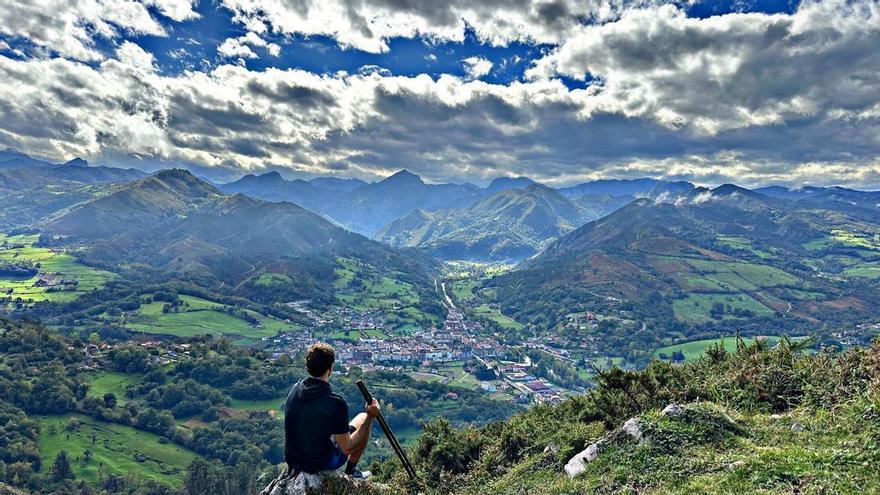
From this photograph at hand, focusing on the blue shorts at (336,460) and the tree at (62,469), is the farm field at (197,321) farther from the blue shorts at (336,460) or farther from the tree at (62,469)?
the blue shorts at (336,460)

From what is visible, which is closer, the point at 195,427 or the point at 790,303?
the point at 195,427

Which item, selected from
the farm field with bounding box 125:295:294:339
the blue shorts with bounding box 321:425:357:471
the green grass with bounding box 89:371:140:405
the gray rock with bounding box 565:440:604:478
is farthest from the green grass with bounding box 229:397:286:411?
the blue shorts with bounding box 321:425:357:471

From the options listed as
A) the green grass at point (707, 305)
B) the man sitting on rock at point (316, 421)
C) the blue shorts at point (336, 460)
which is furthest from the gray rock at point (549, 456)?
the green grass at point (707, 305)

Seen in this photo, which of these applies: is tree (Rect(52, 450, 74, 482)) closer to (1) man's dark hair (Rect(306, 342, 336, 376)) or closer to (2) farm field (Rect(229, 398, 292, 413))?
(2) farm field (Rect(229, 398, 292, 413))

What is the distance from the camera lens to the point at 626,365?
450ft

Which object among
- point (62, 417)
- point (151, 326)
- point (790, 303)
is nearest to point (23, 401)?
point (62, 417)

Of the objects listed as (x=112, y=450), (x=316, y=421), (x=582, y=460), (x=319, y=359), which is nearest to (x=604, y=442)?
(x=582, y=460)

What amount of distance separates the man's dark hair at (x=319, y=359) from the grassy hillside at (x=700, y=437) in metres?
5.34

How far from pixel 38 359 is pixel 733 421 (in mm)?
140055

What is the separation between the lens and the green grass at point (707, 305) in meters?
178

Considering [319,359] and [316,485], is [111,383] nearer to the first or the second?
[316,485]

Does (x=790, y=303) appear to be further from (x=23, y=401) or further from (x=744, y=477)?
(x=23, y=401)

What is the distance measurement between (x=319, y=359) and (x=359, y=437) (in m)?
→ 1.65

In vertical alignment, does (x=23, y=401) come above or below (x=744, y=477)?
below
